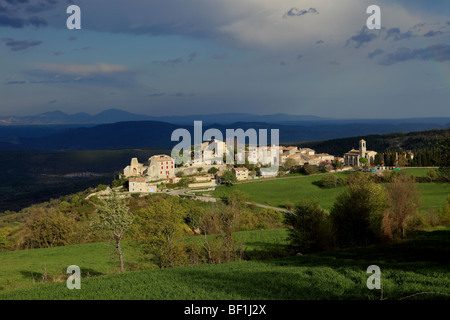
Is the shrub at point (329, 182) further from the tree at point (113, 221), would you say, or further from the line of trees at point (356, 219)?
the tree at point (113, 221)

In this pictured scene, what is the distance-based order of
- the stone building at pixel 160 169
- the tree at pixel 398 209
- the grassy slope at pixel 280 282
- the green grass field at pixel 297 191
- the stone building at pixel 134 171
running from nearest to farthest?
the grassy slope at pixel 280 282, the tree at pixel 398 209, the green grass field at pixel 297 191, the stone building at pixel 160 169, the stone building at pixel 134 171

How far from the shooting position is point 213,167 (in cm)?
7425

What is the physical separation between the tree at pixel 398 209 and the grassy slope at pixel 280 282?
19.8 ft

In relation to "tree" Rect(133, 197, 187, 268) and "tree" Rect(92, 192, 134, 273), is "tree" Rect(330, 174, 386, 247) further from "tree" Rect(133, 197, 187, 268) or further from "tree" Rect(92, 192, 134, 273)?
"tree" Rect(92, 192, 134, 273)

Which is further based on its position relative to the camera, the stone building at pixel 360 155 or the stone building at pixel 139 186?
the stone building at pixel 360 155

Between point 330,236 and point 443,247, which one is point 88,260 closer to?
point 330,236

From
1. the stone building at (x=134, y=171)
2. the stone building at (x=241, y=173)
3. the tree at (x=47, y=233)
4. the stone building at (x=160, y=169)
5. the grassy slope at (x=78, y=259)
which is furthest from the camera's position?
the stone building at (x=134, y=171)

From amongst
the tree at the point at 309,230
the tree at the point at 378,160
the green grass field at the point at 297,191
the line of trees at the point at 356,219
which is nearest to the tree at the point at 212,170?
the green grass field at the point at 297,191

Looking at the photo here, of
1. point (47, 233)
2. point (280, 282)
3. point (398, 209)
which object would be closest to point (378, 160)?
point (398, 209)

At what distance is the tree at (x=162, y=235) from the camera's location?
61.2ft

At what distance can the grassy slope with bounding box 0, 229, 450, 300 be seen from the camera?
10.4 m

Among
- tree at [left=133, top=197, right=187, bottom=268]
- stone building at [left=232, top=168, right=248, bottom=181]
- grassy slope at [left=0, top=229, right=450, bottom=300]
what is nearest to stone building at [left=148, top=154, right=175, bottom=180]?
stone building at [left=232, top=168, right=248, bottom=181]

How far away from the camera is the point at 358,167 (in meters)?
78.8
